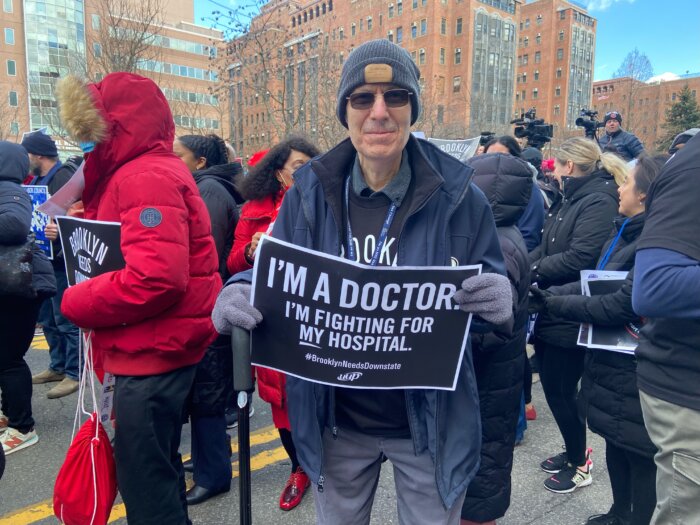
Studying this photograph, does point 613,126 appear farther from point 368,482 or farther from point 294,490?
point 368,482

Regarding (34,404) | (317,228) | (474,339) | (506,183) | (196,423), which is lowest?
(34,404)

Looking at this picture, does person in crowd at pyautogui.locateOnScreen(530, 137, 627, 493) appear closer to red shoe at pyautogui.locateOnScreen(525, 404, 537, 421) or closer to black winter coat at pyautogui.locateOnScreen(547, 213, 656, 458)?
black winter coat at pyautogui.locateOnScreen(547, 213, 656, 458)

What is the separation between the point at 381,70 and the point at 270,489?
108 inches

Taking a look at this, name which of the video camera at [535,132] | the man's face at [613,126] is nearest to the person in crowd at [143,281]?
the video camera at [535,132]

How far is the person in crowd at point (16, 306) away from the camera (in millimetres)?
3388

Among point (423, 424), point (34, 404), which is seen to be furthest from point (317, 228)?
point (34, 404)

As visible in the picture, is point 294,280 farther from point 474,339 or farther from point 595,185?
point 595,185

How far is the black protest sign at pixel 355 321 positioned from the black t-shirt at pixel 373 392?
0.12 m

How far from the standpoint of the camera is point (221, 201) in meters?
3.63

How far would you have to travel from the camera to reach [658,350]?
1869 mm

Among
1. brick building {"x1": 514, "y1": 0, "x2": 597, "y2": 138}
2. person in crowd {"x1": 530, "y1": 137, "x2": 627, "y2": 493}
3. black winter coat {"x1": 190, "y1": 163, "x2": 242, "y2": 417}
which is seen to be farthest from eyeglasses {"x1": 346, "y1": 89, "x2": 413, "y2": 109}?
brick building {"x1": 514, "y1": 0, "x2": 597, "y2": 138}

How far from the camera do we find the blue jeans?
4.86 meters

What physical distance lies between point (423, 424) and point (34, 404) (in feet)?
13.9

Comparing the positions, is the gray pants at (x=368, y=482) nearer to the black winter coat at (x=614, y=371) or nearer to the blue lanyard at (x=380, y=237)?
the blue lanyard at (x=380, y=237)
